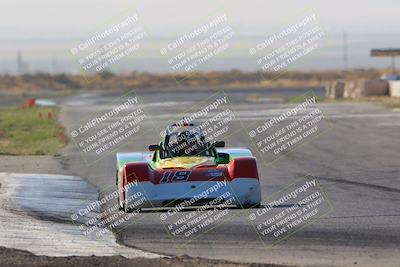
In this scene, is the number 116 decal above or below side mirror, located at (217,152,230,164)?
above

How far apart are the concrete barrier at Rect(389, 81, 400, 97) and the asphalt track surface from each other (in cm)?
1923

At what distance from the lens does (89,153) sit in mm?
29781

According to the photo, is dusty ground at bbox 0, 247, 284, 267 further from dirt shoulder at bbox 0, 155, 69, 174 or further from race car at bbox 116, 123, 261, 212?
dirt shoulder at bbox 0, 155, 69, 174

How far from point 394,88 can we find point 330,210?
4287 cm

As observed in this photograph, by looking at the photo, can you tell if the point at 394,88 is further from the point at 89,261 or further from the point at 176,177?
the point at 89,261

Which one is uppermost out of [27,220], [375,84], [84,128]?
[27,220]

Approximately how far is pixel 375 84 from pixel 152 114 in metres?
14.2

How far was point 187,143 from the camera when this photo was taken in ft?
Answer: 58.0

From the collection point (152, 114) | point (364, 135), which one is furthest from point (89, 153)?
point (152, 114)

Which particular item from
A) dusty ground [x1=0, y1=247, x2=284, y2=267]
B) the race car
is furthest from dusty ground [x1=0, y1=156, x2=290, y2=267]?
the race car

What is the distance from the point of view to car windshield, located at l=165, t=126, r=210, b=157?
58.0 ft

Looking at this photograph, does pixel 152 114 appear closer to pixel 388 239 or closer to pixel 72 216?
pixel 72 216

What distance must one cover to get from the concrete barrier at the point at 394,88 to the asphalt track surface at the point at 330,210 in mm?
19228

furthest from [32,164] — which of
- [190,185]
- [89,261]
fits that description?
[89,261]
